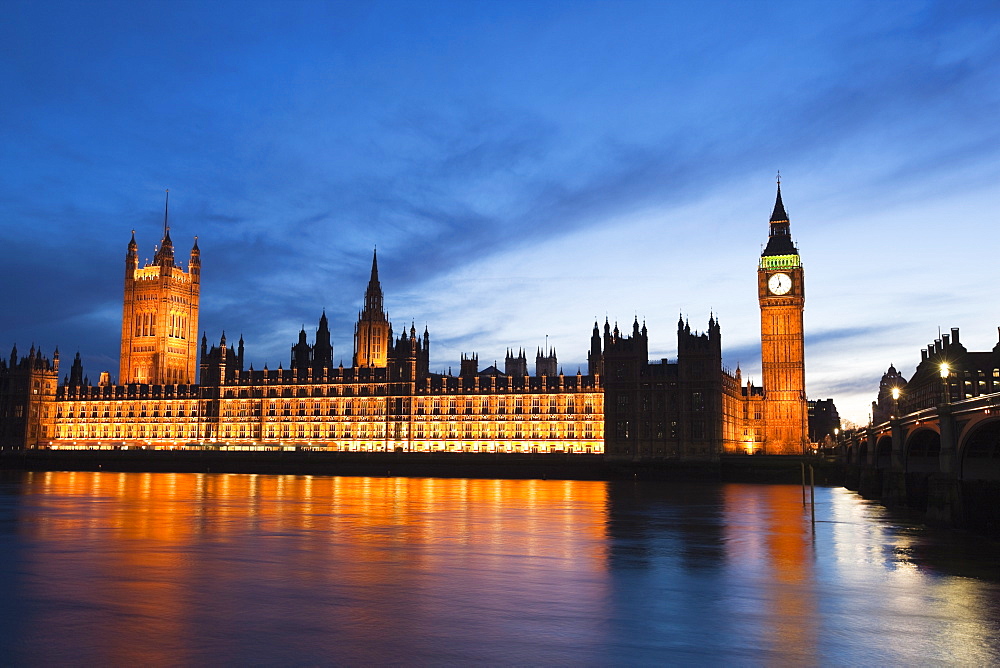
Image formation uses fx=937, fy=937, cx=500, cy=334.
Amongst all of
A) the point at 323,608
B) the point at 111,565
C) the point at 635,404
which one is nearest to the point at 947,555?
the point at 323,608

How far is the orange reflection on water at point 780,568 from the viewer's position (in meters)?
20.1

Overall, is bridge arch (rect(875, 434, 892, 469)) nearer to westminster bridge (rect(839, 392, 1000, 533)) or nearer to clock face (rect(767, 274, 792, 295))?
westminster bridge (rect(839, 392, 1000, 533))

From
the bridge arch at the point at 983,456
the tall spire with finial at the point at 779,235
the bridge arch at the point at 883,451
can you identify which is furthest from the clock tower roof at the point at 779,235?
the bridge arch at the point at 983,456

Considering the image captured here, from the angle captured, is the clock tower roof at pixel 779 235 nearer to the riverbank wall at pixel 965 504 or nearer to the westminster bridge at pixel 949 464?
the westminster bridge at pixel 949 464

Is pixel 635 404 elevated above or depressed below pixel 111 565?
above

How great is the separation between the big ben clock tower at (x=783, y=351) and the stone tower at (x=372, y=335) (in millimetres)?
71209

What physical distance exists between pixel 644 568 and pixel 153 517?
1159 inches

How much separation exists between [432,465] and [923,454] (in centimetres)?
6914

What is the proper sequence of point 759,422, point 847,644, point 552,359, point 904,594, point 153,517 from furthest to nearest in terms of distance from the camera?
point 552,359
point 759,422
point 153,517
point 904,594
point 847,644

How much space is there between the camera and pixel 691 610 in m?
23.3

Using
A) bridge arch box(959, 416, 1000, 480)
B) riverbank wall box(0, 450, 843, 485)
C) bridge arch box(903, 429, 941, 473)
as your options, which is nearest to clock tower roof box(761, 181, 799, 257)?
riverbank wall box(0, 450, 843, 485)

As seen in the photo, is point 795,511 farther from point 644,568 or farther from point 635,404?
point 635,404

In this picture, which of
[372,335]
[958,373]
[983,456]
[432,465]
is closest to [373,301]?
[372,335]

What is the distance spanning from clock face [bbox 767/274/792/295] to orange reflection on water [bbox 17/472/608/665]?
101 meters
